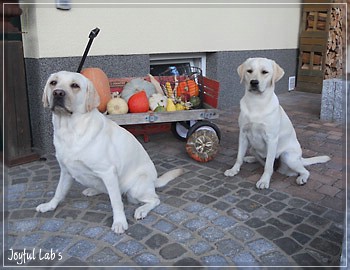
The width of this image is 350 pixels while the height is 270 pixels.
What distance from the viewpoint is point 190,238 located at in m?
2.65

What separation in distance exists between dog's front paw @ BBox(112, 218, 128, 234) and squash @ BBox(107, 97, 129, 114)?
71.0 inches

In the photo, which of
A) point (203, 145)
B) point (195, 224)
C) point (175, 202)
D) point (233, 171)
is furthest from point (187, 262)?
point (203, 145)

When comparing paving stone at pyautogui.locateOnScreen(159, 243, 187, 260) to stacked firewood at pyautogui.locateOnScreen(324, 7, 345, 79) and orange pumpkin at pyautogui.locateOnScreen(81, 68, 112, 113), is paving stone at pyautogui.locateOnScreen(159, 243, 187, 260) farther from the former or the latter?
stacked firewood at pyautogui.locateOnScreen(324, 7, 345, 79)

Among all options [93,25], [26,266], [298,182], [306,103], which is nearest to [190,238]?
[26,266]

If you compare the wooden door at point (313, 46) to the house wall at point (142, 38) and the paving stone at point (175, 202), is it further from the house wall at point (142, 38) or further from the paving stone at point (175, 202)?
the paving stone at point (175, 202)

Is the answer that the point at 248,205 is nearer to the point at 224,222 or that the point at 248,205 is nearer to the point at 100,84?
the point at 224,222

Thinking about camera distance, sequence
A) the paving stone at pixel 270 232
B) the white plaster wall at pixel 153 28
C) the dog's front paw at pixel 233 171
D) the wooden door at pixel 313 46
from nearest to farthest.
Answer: the paving stone at pixel 270 232 < the dog's front paw at pixel 233 171 < the white plaster wall at pixel 153 28 < the wooden door at pixel 313 46

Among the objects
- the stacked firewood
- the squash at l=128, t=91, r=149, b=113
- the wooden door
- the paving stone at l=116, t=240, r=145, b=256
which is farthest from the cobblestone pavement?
the wooden door

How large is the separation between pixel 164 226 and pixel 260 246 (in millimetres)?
781

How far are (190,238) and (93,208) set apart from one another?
100 centimetres

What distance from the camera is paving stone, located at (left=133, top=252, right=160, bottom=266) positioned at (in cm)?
236

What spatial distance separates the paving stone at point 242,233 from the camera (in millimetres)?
2654

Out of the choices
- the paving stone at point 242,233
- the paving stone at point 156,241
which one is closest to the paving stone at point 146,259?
the paving stone at point 156,241

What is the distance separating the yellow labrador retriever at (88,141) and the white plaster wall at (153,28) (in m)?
2.19
